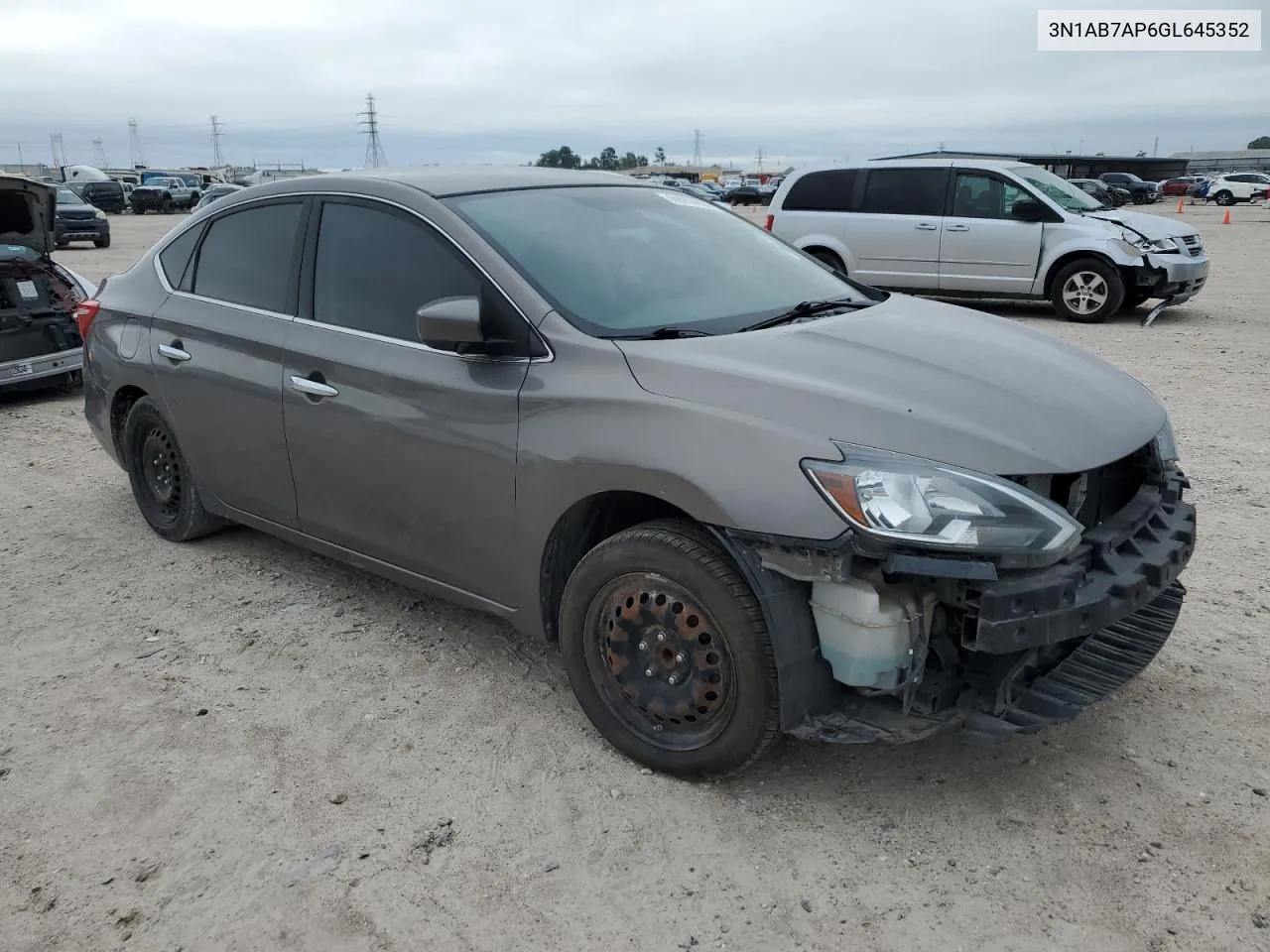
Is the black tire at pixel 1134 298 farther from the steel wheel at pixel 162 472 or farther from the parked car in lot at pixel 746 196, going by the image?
the parked car in lot at pixel 746 196

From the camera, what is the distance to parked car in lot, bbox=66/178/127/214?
3859 cm

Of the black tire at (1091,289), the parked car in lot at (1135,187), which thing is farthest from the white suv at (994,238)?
the parked car in lot at (1135,187)

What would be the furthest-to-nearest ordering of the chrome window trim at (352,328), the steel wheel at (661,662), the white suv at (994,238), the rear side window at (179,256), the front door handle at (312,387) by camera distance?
the white suv at (994,238)
the rear side window at (179,256)
the front door handle at (312,387)
the chrome window trim at (352,328)
the steel wheel at (661,662)

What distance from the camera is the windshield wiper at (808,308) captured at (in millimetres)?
3357

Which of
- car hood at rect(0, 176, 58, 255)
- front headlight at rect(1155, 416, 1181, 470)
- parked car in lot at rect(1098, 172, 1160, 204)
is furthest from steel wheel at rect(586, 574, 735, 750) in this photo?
parked car in lot at rect(1098, 172, 1160, 204)

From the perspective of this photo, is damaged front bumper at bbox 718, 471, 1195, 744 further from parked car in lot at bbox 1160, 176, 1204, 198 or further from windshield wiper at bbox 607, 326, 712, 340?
parked car in lot at bbox 1160, 176, 1204, 198

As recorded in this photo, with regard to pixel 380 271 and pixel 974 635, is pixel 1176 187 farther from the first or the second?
pixel 974 635

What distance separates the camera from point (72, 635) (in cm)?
409

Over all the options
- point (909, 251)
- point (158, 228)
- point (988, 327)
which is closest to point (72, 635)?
point (988, 327)

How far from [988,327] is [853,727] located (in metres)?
1.64

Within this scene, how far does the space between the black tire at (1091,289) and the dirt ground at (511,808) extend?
26.2 feet

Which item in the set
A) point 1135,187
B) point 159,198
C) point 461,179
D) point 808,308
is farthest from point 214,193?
point 1135,187

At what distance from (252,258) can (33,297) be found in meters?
5.44

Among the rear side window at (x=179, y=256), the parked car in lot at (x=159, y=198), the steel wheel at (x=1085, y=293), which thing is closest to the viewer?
the rear side window at (x=179, y=256)
